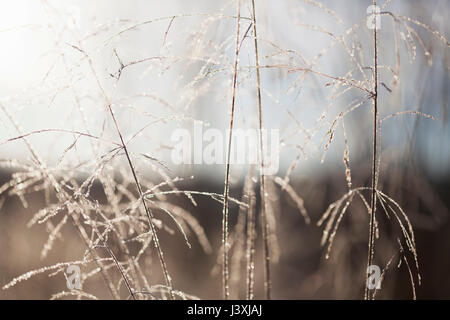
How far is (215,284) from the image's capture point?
10.9ft

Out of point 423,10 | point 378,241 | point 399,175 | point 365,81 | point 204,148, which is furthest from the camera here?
point 378,241

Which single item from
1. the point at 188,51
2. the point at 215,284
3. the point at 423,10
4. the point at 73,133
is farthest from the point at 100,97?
the point at 215,284

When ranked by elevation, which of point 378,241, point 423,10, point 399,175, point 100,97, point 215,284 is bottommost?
point 215,284

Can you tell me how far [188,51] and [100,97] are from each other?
24 centimetres

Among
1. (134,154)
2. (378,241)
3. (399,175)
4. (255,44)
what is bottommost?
(378,241)

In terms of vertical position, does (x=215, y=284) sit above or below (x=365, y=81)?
below

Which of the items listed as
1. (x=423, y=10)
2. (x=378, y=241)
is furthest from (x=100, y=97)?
(x=378, y=241)

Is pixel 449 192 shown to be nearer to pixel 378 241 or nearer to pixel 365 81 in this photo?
pixel 378 241
